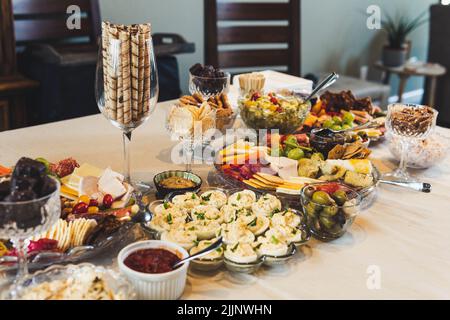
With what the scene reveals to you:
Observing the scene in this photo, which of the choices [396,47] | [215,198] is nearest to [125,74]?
[215,198]

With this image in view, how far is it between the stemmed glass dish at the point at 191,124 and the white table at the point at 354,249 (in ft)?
0.34

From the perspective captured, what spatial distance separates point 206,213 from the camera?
1211mm

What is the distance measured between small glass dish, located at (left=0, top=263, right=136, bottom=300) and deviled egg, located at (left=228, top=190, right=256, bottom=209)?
1.18ft

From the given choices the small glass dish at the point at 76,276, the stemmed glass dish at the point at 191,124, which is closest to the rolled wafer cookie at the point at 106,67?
the stemmed glass dish at the point at 191,124

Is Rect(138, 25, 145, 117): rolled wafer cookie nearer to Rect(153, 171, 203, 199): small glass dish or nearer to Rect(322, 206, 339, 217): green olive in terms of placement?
Rect(153, 171, 203, 199): small glass dish

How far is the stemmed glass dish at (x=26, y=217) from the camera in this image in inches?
35.5

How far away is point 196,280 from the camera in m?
1.06

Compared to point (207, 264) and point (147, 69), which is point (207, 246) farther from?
point (147, 69)

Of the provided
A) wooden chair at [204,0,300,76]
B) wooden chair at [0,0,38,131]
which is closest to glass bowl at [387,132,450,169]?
wooden chair at [204,0,300,76]

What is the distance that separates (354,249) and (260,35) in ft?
6.60

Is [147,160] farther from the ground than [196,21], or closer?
closer

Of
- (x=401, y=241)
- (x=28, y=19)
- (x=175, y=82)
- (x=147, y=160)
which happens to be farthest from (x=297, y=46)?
(x=401, y=241)

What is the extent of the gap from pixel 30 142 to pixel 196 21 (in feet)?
7.16

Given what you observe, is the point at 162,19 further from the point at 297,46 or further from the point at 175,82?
the point at 297,46
